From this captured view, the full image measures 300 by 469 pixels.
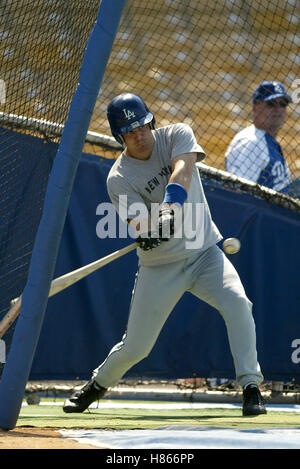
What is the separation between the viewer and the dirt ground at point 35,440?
10.1 feet

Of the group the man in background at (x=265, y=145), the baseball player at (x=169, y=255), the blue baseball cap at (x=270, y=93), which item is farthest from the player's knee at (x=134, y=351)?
the blue baseball cap at (x=270, y=93)

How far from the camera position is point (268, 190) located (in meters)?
6.26

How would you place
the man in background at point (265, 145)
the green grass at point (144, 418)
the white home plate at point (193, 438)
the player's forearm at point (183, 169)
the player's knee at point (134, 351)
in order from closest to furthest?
the white home plate at point (193, 438) < the green grass at point (144, 418) < the player's forearm at point (183, 169) < the player's knee at point (134, 351) < the man in background at point (265, 145)

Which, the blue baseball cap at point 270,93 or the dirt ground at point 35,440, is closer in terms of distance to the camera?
the dirt ground at point 35,440

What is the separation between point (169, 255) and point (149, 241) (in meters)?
0.24

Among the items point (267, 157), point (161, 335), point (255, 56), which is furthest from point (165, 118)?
point (161, 335)

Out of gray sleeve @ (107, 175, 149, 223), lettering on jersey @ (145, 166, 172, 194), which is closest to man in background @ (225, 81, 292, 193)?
lettering on jersey @ (145, 166, 172, 194)

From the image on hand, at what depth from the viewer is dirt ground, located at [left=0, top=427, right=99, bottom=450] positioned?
3092 mm

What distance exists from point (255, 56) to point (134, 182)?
5844 mm

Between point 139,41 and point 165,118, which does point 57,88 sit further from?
point 165,118

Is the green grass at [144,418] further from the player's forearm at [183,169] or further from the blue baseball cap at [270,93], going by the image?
the blue baseball cap at [270,93]

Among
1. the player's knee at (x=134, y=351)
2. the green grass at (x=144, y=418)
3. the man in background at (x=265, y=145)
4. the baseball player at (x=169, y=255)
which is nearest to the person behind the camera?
the green grass at (x=144, y=418)

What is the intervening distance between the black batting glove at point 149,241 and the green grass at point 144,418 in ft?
3.00

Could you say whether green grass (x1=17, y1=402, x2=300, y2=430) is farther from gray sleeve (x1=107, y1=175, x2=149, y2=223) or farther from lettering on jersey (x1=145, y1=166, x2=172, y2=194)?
lettering on jersey (x1=145, y1=166, x2=172, y2=194)
